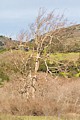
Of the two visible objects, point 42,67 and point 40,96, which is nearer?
point 40,96

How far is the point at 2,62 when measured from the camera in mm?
30672

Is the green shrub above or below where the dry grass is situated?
above

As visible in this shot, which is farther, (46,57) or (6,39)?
(6,39)

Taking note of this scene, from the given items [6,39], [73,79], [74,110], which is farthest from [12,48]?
[74,110]

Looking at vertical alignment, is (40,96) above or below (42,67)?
below

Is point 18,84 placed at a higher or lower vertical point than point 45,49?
lower

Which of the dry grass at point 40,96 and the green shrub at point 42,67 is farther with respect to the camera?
the green shrub at point 42,67

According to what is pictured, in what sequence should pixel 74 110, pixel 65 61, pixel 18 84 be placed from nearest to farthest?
pixel 74 110 → pixel 18 84 → pixel 65 61

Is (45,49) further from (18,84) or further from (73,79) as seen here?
(73,79)

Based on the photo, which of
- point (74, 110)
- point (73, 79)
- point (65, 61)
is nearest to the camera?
point (74, 110)

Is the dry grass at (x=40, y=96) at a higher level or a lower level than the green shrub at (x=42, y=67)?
lower

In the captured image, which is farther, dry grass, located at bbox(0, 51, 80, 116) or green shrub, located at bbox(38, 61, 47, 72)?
green shrub, located at bbox(38, 61, 47, 72)

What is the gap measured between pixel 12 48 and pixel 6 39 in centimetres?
96

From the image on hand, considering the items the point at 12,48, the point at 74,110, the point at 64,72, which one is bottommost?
the point at 74,110
